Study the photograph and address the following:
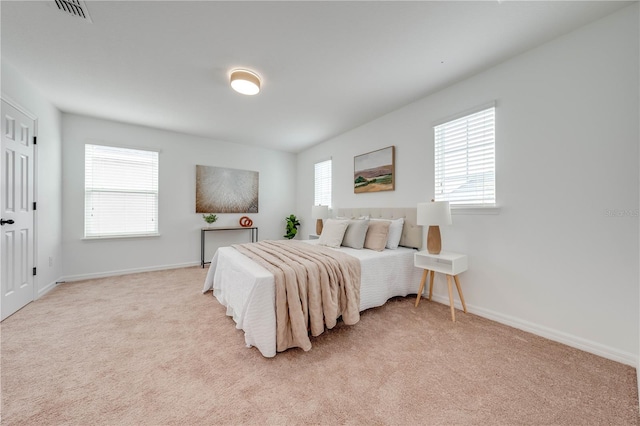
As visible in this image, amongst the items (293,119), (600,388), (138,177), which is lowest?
(600,388)

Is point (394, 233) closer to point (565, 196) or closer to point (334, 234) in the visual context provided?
point (334, 234)

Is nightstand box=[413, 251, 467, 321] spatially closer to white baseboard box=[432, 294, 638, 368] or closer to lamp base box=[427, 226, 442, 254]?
lamp base box=[427, 226, 442, 254]

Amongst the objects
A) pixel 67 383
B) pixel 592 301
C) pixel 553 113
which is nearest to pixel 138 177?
pixel 67 383

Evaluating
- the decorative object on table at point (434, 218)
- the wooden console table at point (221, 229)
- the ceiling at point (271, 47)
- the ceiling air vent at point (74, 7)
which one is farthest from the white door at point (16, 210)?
the decorative object on table at point (434, 218)

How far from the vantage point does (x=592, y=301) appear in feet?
6.03

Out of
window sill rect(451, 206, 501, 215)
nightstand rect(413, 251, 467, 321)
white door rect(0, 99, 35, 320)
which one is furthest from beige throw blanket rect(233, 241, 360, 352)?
white door rect(0, 99, 35, 320)

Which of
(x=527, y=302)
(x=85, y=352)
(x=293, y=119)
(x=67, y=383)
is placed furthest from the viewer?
(x=293, y=119)

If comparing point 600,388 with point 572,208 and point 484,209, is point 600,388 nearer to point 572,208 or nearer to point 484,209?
point 572,208

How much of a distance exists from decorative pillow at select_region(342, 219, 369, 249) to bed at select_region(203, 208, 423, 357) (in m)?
0.12

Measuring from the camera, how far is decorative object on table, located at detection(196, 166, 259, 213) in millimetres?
4582

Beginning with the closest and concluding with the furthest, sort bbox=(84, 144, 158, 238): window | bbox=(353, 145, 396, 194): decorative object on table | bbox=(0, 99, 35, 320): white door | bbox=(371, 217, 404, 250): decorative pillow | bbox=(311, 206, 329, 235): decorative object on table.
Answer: bbox=(0, 99, 35, 320): white door, bbox=(371, 217, 404, 250): decorative pillow, bbox=(353, 145, 396, 194): decorative object on table, bbox=(84, 144, 158, 238): window, bbox=(311, 206, 329, 235): decorative object on table

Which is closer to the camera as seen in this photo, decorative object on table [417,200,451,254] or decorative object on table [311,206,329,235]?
decorative object on table [417,200,451,254]

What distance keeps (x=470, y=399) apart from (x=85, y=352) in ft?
8.81

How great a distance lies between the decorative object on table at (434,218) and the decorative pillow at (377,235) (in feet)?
1.83
